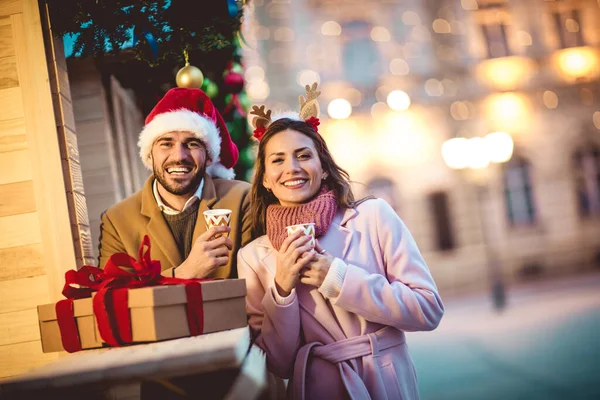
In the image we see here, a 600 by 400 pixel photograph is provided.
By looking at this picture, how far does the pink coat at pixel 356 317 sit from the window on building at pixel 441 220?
15242 millimetres

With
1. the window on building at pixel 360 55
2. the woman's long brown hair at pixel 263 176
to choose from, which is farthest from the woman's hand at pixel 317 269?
the window on building at pixel 360 55

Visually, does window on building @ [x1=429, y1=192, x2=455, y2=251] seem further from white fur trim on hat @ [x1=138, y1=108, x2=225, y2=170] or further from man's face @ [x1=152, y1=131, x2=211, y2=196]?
man's face @ [x1=152, y1=131, x2=211, y2=196]

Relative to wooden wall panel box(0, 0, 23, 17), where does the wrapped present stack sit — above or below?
below

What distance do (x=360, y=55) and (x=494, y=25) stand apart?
14.3 ft

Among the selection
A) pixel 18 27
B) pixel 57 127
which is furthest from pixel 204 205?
pixel 18 27

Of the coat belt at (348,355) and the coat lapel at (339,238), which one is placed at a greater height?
the coat lapel at (339,238)

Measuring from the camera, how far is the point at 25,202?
2455 millimetres

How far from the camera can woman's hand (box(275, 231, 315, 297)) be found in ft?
7.04

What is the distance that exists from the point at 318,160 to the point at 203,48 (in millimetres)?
857

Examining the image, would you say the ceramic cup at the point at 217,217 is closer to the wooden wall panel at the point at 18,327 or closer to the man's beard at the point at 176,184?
the man's beard at the point at 176,184

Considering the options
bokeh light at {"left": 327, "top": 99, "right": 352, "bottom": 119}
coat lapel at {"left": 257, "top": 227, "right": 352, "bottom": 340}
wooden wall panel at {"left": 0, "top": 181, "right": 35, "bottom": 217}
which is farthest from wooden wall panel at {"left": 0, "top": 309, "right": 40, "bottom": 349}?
bokeh light at {"left": 327, "top": 99, "right": 352, "bottom": 119}

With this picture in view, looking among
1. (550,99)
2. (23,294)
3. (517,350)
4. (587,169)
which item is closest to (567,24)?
(550,99)

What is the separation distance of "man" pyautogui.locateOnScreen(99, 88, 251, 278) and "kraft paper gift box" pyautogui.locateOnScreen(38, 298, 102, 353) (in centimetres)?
78

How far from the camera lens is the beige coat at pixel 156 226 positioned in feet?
8.89
